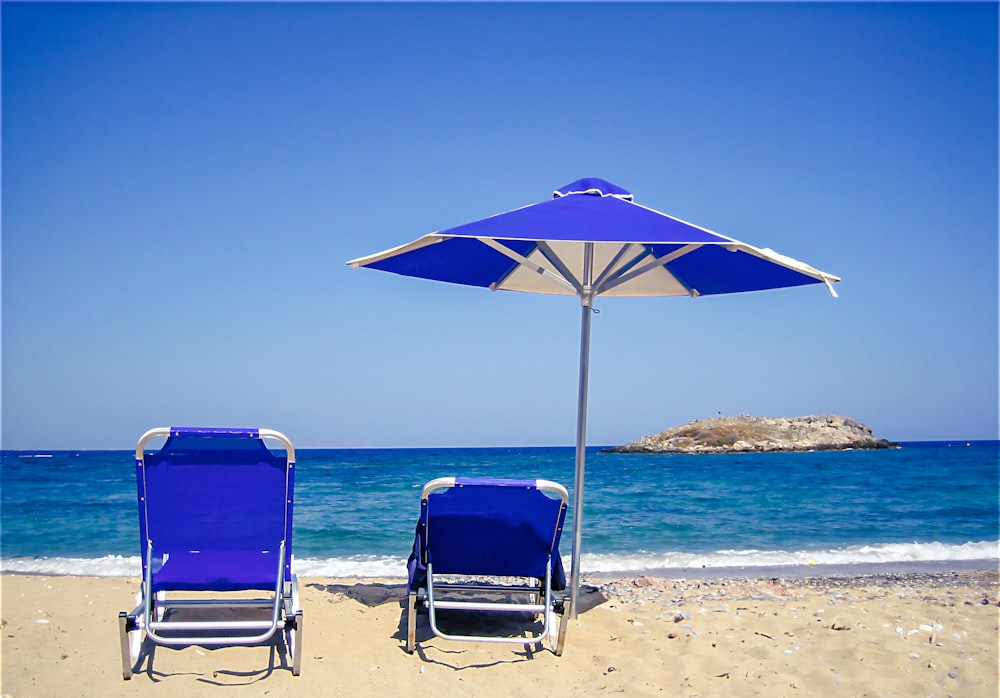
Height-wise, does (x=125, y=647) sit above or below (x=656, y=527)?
above

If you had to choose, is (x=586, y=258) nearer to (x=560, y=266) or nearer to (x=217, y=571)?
(x=560, y=266)

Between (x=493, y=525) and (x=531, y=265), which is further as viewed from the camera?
(x=531, y=265)

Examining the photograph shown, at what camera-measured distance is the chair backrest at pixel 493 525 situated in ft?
13.1

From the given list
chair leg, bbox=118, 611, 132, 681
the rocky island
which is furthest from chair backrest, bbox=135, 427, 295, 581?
the rocky island

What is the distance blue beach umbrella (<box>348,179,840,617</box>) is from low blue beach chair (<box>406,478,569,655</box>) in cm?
44

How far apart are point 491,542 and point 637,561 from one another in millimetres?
5848

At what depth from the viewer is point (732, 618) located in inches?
189

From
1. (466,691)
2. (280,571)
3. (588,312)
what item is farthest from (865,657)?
(280,571)

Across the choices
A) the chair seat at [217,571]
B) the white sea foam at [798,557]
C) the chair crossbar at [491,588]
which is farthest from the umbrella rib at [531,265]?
the white sea foam at [798,557]

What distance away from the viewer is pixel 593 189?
14.8ft

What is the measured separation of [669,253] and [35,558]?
938cm

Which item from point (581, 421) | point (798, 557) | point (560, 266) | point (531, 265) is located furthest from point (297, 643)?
point (798, 557)

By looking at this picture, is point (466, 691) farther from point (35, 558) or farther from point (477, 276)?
point (35, 558)

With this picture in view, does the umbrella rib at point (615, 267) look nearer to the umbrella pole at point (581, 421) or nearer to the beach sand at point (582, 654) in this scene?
the umbrella pole at point (581, 421)
